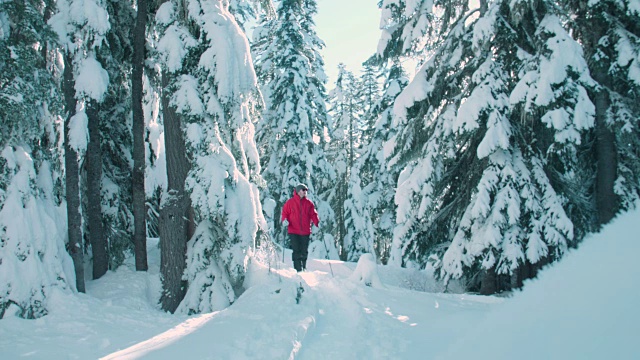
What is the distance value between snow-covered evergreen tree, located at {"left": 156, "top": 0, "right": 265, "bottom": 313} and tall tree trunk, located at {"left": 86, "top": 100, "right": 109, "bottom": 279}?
9.86 feet

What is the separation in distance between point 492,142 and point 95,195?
28.1 feet

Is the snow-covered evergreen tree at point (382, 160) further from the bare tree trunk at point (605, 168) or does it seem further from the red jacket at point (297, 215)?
the bare tree trunk at point (605, 168)

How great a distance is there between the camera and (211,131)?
26.5ft

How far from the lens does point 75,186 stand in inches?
352

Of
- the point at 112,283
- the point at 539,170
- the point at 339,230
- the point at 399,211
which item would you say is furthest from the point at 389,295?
the point at 339,230

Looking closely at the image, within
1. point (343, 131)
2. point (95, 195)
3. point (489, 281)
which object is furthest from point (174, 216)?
point (343, 131)

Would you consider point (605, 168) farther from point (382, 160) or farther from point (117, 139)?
point (117, 139)

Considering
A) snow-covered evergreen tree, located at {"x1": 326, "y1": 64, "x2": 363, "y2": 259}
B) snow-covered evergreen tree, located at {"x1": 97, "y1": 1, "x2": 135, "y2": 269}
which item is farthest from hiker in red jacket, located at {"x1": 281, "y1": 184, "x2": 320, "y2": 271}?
snow-covered evergreen tree, located at {"x1": 326, "y1": 64, "x2": 363, "y2": 259}

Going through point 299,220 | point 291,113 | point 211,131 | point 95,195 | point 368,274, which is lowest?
point 368,274

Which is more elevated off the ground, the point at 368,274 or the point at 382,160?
the point at 382,160

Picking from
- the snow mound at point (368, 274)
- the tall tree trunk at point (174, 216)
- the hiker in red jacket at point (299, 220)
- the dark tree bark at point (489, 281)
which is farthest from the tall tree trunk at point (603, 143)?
the tall tree trunk at point (174, 216)

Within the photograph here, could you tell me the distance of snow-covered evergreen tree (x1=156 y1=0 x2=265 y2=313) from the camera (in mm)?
7855

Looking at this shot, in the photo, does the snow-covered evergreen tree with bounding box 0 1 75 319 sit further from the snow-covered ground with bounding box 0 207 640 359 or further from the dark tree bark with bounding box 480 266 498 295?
the dark tree bark with bounding box 480 266 498 295

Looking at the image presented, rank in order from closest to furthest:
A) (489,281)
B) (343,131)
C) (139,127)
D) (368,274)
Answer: (368,274) → (489,281) → (139,127) → (343,131)
